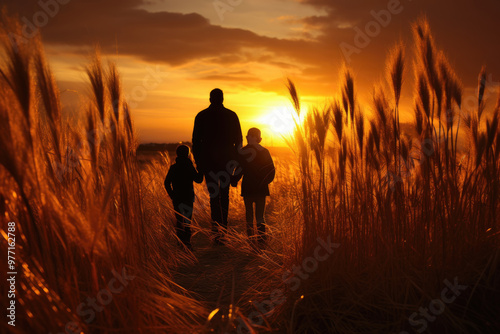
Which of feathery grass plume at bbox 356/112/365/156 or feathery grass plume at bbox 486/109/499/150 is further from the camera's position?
feathery grass plume at bbox 356/112/365/156

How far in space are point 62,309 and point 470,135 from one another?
9.63ft

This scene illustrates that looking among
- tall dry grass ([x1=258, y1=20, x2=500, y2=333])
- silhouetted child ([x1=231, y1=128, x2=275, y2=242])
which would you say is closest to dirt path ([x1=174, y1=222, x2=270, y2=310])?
tall dry grass ([x1=258, y1=20, x2=500, y2=333])

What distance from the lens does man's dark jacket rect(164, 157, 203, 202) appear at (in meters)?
Answer: 4.31

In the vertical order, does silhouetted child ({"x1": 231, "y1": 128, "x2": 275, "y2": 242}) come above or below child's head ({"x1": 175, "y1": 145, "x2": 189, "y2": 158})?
below

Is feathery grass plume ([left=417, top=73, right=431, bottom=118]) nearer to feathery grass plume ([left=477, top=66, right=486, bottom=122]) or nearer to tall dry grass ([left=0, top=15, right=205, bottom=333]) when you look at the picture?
feathery grass plume ([left=477, top=66, right=486, bottom=122])

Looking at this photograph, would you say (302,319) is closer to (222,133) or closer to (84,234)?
(84,234)

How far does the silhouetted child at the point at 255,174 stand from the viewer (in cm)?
448

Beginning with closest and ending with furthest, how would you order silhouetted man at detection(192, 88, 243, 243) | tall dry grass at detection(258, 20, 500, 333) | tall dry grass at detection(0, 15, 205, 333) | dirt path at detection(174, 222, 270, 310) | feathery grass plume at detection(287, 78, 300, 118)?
tall dry grass at detection(0, 15, 205, 333) → tall dry grass at detection(258, 20, 500, 333) → feathery grass plume at detection(287, 78, 300, 118) → dirt path at detection(174, 222, 270, 310) → silhouetted man at detection(192, 88, 243, 243)

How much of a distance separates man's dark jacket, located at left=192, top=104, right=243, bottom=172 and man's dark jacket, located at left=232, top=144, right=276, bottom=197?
0.28 meters

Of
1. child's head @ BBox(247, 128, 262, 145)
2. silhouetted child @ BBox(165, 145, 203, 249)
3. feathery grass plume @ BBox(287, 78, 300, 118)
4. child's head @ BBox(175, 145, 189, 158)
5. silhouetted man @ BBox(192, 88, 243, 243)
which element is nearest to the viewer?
feathery grass plume @ BBox(287, 78, 300, 118)

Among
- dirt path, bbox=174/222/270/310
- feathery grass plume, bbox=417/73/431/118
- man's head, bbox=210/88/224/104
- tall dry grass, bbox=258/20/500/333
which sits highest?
man's head, bbox=210/88/224/104

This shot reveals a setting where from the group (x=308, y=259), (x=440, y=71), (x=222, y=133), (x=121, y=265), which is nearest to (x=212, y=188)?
(x=222, y=133)

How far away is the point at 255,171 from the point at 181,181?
1.02m

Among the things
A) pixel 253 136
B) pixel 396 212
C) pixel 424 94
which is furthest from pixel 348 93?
pixel 253 136
